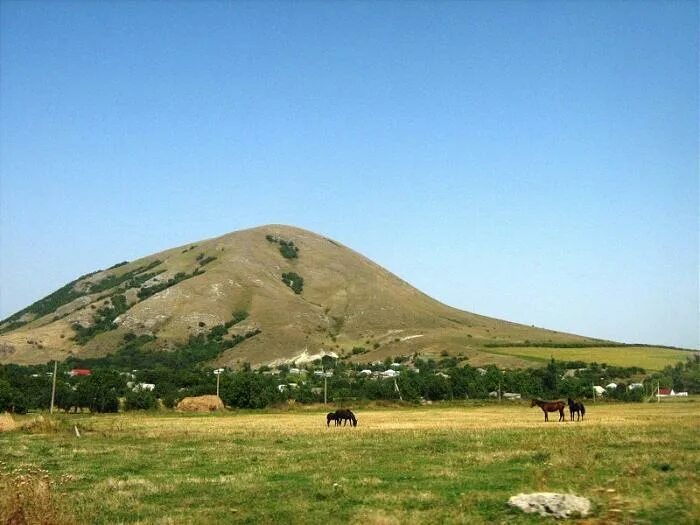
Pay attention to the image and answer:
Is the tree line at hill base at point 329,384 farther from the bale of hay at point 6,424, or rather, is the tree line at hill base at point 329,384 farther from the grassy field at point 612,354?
the bale of hay at point 6,424

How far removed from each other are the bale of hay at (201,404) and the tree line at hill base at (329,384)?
4324 millimetres

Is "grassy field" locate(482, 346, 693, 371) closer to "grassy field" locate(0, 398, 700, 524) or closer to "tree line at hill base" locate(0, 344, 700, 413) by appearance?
"tree line at hill base" locate(0, 344, 700, 413)

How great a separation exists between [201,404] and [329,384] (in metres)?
43.5

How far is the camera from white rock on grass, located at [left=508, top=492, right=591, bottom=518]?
13.4m

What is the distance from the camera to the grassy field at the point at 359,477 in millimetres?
14453

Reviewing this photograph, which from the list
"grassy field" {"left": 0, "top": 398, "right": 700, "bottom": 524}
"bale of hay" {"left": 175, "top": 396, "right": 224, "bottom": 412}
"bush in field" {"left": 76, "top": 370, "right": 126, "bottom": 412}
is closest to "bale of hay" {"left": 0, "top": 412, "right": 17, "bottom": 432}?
"grassy field" {"left": 0, "top": 398, "right": 700, "bottom": 524}

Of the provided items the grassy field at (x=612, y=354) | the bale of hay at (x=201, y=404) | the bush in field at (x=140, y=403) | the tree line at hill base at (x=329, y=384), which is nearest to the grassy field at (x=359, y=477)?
the bale of hay at (x=201, y=404)

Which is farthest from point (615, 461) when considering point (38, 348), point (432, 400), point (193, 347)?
point (38, 348)

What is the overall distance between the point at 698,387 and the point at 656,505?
11627 centimetres

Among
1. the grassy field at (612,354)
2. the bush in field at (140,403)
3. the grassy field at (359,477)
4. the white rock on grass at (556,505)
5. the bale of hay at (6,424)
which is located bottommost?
the bush in field at (140,403)

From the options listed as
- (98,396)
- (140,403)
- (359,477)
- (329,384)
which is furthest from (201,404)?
(359,477)

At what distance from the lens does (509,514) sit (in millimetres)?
14039

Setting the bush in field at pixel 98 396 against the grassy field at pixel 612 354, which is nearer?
the bush in field at pixel 98 396

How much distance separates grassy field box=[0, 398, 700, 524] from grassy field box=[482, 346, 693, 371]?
116296 millimetres
